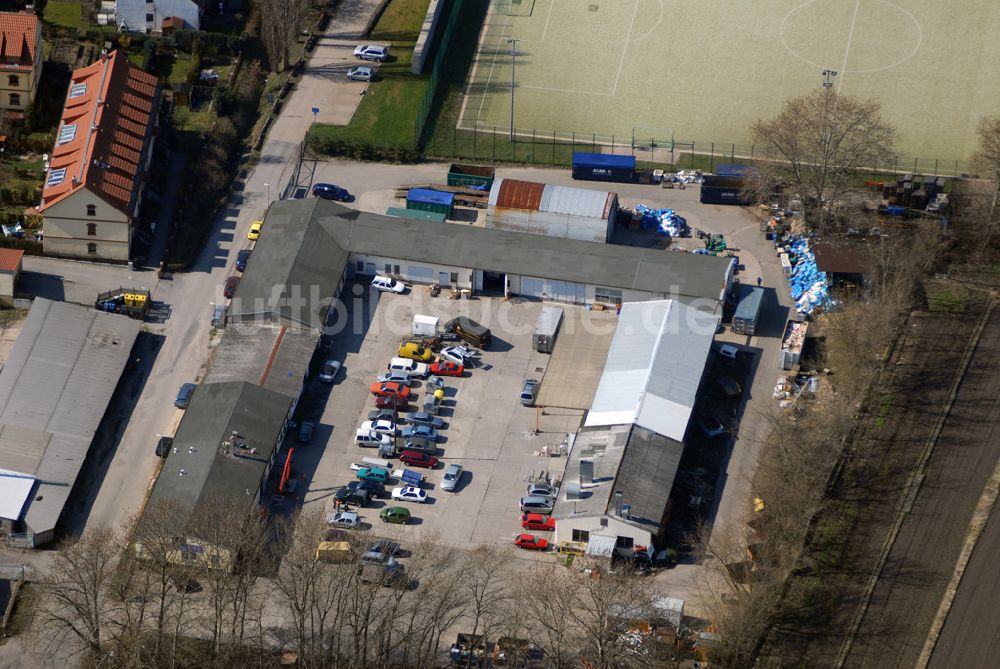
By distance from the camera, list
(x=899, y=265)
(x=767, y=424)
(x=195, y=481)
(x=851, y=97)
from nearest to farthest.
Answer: (x=195, y=481)
(x=767, y=424)
(x=899, y=265)
(x=851, y=97)

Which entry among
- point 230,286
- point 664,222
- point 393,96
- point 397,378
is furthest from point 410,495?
point 393,96

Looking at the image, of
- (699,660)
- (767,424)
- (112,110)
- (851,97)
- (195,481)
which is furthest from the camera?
(851,97)

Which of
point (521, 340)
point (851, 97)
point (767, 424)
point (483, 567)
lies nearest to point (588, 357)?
point (521, 340)

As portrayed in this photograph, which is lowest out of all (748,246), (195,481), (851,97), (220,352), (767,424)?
(195,481)

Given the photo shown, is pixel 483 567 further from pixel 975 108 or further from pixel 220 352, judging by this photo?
pixel 975 108

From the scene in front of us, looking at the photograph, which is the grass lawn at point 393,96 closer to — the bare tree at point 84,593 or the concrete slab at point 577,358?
the concrete slab at point 577,358

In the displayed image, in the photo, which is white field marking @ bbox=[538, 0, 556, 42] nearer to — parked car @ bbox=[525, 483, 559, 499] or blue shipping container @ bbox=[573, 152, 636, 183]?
blue shipping container @ bbox=[573, 152, 636, 183]
